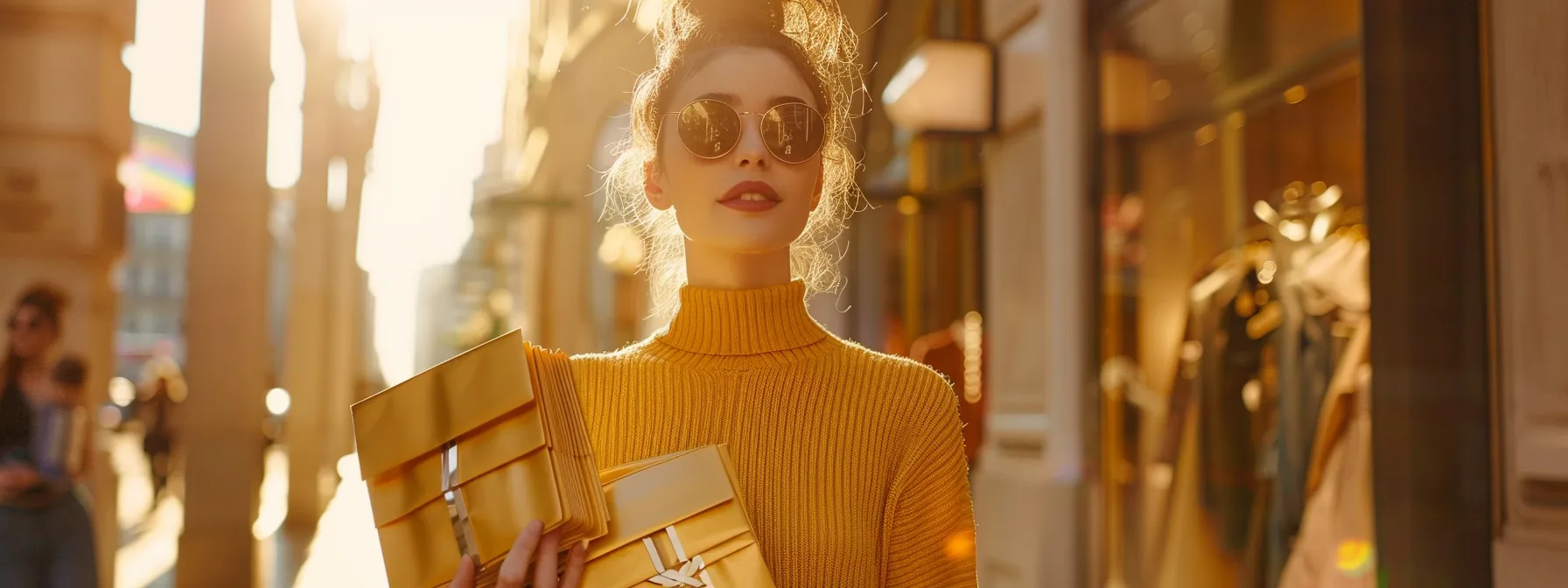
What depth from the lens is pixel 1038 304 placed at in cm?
A: 602

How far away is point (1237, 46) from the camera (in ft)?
17.0

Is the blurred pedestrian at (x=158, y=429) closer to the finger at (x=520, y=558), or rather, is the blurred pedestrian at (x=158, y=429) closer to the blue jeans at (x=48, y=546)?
the blue jeans at (x=48, y=546)

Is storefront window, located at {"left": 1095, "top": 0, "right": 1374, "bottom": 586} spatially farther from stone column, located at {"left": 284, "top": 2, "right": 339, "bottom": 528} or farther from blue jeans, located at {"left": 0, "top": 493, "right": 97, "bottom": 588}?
stone column, located at {"left": 284, "top": 2, "right": 339, "bottom": 528}

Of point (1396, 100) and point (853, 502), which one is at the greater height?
point (1396, 100)

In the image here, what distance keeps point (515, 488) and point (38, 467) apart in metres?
4.48

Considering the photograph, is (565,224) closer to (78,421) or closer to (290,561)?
(290,561)

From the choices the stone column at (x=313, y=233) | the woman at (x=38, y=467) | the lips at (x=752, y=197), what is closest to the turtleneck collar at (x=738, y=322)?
the lips at (x=752, y=197)

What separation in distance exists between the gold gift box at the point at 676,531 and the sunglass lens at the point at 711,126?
1.32 feet

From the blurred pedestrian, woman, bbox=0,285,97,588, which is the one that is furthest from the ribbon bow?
the blurred pedestrian

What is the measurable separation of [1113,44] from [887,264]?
4649 millimetres

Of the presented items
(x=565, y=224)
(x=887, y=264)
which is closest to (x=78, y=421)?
(x=887, y=264)

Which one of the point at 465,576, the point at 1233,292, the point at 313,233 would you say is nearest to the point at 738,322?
the point at 465,576

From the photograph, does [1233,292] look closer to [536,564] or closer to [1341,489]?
[1341,489]

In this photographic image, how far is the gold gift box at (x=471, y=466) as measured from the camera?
1314 mm
